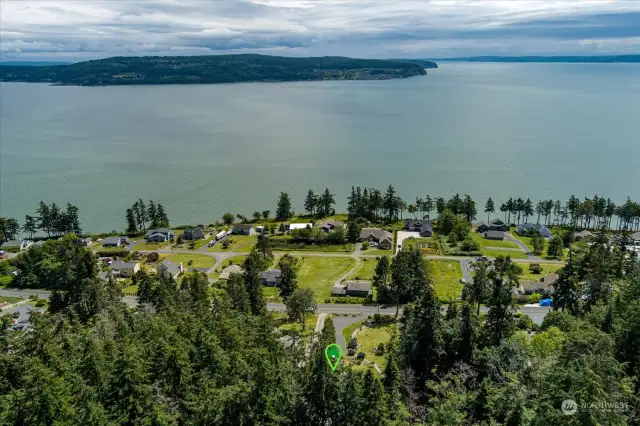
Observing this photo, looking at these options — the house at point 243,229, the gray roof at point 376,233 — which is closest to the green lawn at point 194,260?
the house at point 243,229

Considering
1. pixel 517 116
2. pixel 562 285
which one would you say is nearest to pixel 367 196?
pixel 562 285

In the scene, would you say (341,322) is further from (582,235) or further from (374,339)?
(582,235)

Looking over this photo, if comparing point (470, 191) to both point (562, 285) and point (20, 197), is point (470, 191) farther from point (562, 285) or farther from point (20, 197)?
point (20, 197)

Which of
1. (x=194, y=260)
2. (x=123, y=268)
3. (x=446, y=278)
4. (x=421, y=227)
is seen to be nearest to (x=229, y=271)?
(x=194, y=260)

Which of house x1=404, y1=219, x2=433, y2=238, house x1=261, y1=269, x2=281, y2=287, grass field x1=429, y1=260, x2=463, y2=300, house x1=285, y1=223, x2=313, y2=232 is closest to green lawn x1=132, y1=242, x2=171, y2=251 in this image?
house x1=285, y1=223, x2=313, y2=232

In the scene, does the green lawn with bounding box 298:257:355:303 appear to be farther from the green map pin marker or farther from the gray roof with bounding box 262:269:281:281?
the green map pin marker

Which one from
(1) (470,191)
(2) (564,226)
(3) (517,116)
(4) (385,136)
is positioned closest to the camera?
(2) (564,226)
